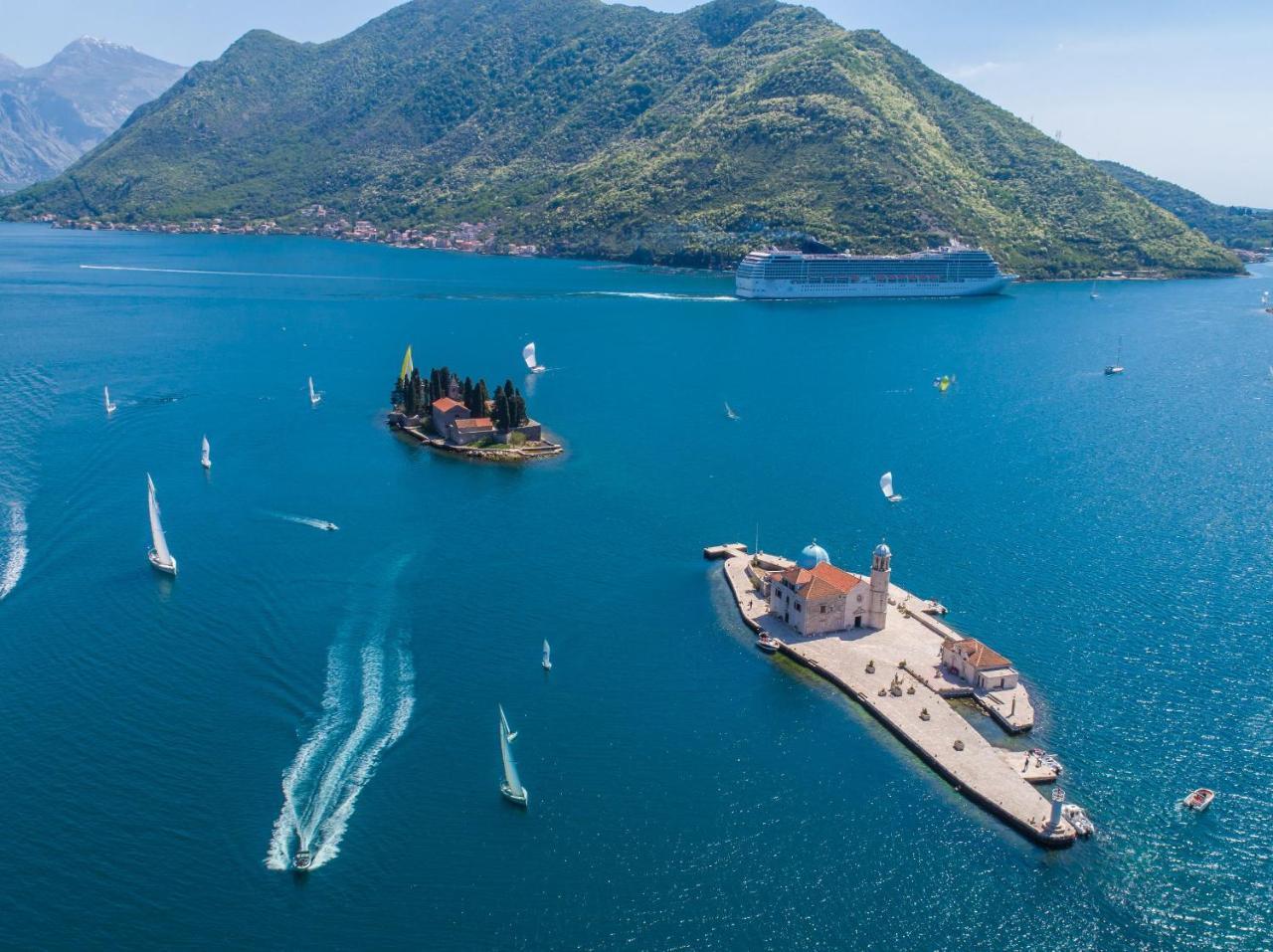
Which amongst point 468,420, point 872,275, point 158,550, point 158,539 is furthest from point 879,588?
point 872,275

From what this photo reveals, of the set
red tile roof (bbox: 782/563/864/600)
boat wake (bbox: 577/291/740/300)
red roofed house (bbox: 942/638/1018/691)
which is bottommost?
red roofed house (bbox: 942/638/1018/691)

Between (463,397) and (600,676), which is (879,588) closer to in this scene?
(600,676)

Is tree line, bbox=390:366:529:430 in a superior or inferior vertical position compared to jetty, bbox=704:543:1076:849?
superior

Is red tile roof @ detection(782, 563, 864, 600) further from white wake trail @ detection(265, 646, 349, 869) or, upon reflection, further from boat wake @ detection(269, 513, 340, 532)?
boat wake @ detection(269, 513, 340, 532)

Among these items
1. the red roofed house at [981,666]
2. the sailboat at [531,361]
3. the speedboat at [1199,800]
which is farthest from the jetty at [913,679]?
the sailboat at [531,361]

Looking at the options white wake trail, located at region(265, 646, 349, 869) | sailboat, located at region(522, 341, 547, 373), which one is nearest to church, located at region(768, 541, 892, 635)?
white wake trail, located at region(265, 646, 349, 869)

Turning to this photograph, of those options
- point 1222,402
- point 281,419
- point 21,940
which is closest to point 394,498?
point 281,419

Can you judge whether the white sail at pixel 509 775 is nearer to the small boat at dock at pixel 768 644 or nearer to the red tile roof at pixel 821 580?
the small boat at dock at pixel 768 644
